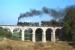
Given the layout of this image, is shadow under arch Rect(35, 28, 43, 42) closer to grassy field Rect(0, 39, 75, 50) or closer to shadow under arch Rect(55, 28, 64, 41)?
shadow under arch Rect(55, 28, 64, 41)

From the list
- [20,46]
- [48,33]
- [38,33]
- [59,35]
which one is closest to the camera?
[20,46]

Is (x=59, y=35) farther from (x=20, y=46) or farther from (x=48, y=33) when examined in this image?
(x=20, y=46)

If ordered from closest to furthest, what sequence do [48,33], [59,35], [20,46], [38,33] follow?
1. [20,46]
2. [59,35]
3. [38,33]
4. [48,33]

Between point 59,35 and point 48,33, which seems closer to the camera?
point 59,35

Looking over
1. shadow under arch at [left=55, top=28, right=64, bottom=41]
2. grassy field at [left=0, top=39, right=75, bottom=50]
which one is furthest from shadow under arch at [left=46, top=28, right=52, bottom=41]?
grassy field at [left=0, top=39, right=75, bottom=50]

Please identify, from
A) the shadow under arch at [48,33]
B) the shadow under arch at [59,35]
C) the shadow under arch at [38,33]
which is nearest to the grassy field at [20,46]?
the shadow under arch at [59,35]

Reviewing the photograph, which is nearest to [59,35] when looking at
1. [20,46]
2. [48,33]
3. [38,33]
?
[48,33]

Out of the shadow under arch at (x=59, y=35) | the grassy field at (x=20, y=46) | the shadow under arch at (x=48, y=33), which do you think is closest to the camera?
the grassy field at (x=20, y=46)

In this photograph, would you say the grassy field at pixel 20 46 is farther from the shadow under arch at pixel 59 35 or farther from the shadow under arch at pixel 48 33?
the shadow under arch at pixel 48 33

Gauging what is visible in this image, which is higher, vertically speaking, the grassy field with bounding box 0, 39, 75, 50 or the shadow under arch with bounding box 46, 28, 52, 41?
the shadow under arch with bounding box 46, 28, 52, 41

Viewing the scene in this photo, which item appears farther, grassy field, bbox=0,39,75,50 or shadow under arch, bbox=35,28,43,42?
shadow under arch, bbox=35,28,43,42

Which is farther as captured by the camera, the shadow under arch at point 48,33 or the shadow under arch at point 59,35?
the shadow under arch at point 48,33

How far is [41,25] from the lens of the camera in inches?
3184

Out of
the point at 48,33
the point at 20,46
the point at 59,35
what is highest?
the point at 48,33
